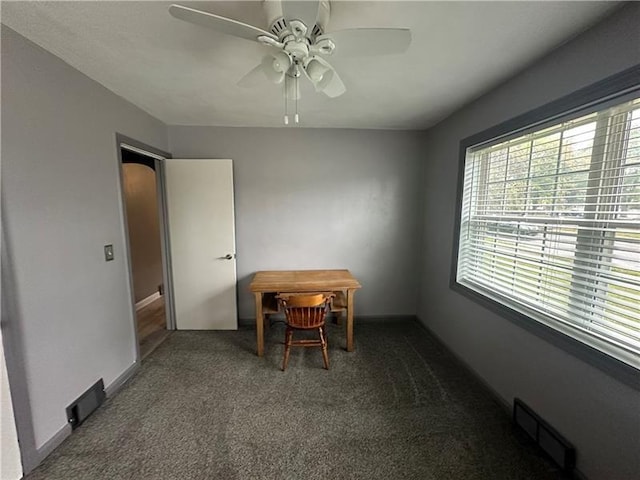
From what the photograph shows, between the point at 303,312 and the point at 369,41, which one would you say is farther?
the point at 303,312

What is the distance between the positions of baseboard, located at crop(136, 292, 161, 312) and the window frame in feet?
13.8

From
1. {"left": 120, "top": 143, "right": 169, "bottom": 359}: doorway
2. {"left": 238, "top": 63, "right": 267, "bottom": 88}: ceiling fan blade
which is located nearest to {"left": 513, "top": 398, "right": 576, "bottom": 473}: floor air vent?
{"left": 238, "top": 63, "right": 267, "bottom": 88}: ceiling fan blade

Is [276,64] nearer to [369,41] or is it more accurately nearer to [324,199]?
[369,41]

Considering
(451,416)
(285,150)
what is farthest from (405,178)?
(451,416)

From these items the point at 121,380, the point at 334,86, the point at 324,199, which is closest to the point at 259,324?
the point at 121,380

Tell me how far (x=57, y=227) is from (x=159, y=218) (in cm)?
134

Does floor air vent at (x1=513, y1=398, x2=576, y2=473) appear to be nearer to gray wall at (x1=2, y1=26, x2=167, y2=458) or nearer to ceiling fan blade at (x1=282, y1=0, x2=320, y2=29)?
ceiling fan blade at (x1=282, y1=0, x2=320, y2=29)

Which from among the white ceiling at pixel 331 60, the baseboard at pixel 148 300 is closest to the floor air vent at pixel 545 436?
the white ceiling at pixel 331 60

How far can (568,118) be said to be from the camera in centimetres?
138

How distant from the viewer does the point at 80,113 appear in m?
1.63

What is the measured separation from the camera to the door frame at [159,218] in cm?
204

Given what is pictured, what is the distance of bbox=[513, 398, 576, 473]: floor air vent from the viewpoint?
1309mm

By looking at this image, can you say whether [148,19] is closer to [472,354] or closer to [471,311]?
[471,311]

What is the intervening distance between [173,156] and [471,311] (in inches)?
138
